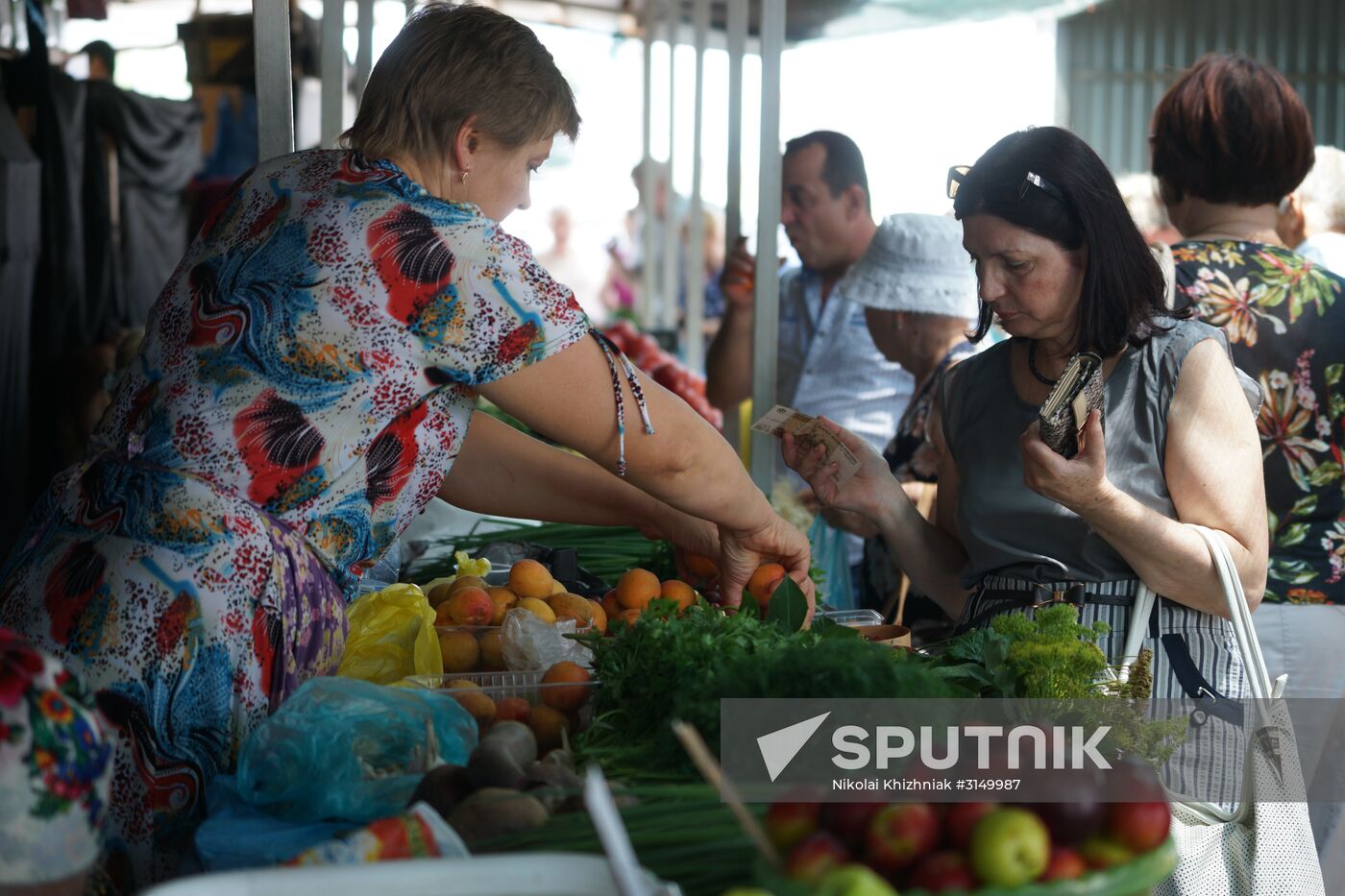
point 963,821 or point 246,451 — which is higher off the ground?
point 246,451

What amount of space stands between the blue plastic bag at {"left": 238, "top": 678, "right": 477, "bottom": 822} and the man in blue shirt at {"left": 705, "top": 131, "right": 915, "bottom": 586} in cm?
291

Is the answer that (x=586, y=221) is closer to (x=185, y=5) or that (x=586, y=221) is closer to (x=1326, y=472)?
(x=185, y=5)

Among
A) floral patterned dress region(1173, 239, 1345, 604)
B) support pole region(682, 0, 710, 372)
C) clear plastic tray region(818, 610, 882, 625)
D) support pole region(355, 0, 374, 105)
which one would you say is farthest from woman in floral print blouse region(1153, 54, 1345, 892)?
support pole region(682, 0, 710, 372)

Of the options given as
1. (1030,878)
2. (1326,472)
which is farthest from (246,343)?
(1326,472)

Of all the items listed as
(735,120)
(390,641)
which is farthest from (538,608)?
(735,120)

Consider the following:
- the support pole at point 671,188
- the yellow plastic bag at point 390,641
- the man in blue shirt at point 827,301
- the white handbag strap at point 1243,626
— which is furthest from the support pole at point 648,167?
the white handbag strap at point 1243,626

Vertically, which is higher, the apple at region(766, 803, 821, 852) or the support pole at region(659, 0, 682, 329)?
the support pole at region(659, 0, 682, 329)

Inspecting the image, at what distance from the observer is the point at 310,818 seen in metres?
1.58

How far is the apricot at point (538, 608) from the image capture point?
2.33m

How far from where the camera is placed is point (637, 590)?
2.44m

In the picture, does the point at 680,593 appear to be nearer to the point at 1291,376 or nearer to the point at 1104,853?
the point at 1104,853

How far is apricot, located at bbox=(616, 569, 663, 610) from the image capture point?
7.98 feet

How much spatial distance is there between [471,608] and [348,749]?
0.73m

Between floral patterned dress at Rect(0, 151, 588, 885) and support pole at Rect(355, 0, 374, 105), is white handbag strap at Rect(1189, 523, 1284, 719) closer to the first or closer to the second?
floral patterned dress at Rect(0, 151, 588, 885)
